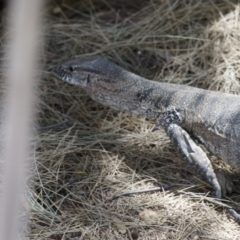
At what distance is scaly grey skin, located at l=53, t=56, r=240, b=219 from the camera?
3.47m

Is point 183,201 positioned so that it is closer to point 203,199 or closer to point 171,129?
point 203,199

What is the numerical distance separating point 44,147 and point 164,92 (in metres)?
0.98

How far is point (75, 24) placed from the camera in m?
5.38

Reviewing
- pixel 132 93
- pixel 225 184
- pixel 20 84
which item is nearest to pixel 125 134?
pixel 132 93

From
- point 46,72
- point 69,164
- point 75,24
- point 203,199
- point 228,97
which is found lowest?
point 203,199

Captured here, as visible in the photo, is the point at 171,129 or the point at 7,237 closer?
the point at 7,237

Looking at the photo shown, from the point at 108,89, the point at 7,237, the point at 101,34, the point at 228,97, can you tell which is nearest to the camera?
the point at 7,237

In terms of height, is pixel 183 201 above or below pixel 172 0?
below

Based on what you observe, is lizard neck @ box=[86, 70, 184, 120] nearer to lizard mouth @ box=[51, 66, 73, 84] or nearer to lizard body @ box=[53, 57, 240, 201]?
lizard body @ box=[53, 57, 240, 201]

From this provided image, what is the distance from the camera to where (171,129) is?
12.2 feet

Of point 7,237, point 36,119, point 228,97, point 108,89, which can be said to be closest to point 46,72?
point 36,119

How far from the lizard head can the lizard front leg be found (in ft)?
1.95

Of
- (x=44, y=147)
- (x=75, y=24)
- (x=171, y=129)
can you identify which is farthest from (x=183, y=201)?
(x=75, y=24)

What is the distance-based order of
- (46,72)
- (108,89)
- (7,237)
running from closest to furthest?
(7,237)
(108,89)
(46,72)
